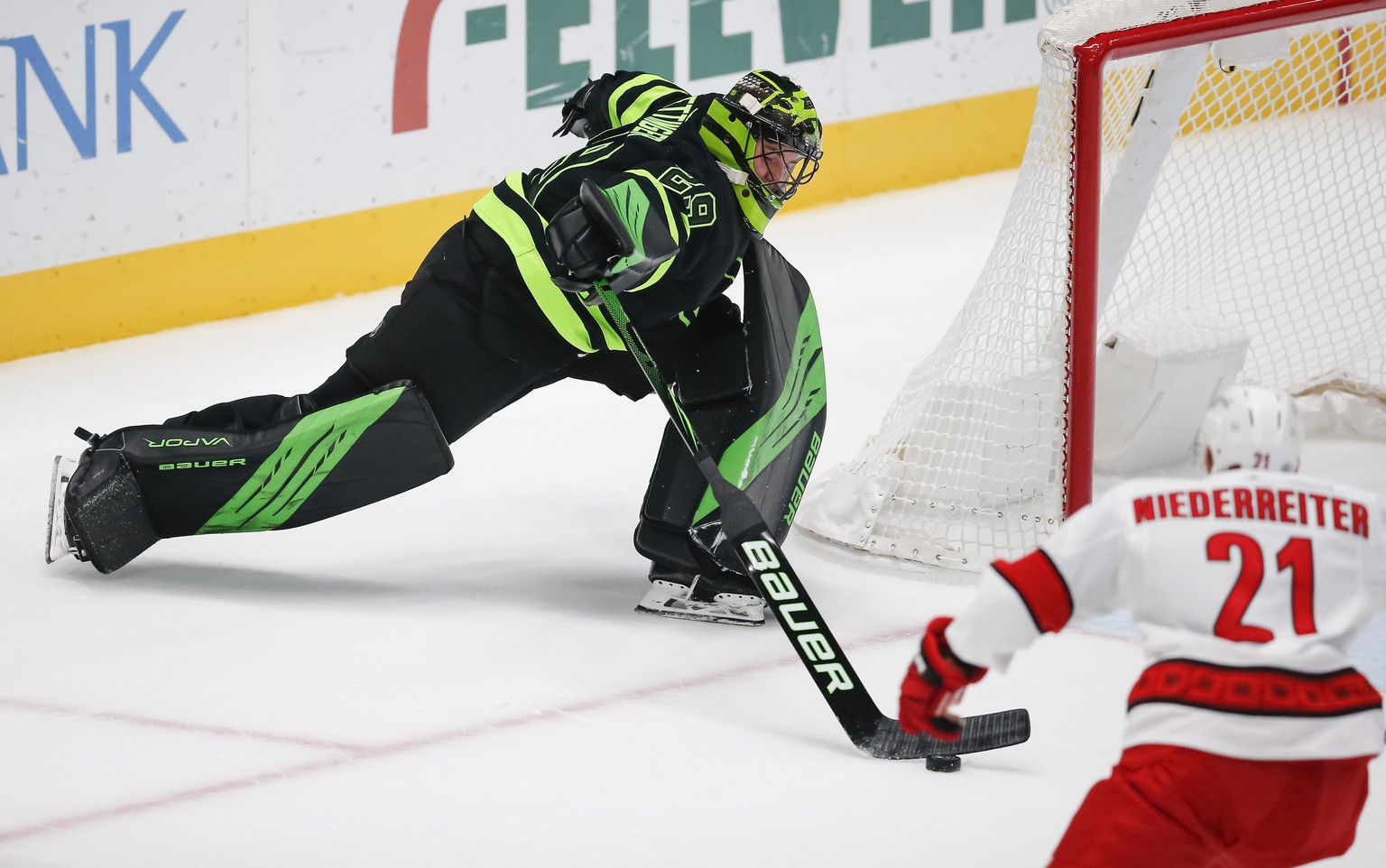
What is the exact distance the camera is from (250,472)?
11.7 ft

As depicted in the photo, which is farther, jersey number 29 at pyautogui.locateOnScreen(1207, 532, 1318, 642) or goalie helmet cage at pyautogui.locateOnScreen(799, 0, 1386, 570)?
goalie helmet cage at pyautogui.locateOnScreen(799, 0, 1386, 570)

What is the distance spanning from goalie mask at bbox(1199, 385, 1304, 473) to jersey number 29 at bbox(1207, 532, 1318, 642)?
0.08 m

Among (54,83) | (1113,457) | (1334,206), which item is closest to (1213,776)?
(1113,457)

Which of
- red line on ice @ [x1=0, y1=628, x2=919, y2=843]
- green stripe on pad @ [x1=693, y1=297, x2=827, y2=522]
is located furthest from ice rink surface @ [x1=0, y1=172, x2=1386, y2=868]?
green stripe on pad @ [x1=693, y1=297, x2=827, y2=522]

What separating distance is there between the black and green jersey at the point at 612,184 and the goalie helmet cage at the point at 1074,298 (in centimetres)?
62

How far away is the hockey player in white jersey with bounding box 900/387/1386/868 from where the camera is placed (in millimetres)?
1920

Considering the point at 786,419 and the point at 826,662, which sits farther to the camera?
the point at 786,419

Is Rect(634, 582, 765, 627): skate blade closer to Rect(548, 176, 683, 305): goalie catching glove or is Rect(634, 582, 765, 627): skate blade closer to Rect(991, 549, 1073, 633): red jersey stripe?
Rect(548, 176, 683, 305): goalie catching glove

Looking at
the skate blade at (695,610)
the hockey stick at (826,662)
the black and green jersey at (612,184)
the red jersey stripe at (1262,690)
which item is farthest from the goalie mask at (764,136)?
the red jersey stripe at (1262,690)

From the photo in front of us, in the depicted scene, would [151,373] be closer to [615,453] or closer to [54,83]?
[54,83]

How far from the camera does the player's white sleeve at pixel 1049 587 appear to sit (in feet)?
6.41

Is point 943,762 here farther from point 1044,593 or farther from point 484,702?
point 1044,593

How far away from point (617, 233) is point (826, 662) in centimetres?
74

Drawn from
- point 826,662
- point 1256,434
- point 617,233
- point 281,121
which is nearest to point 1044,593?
point 1256,434
